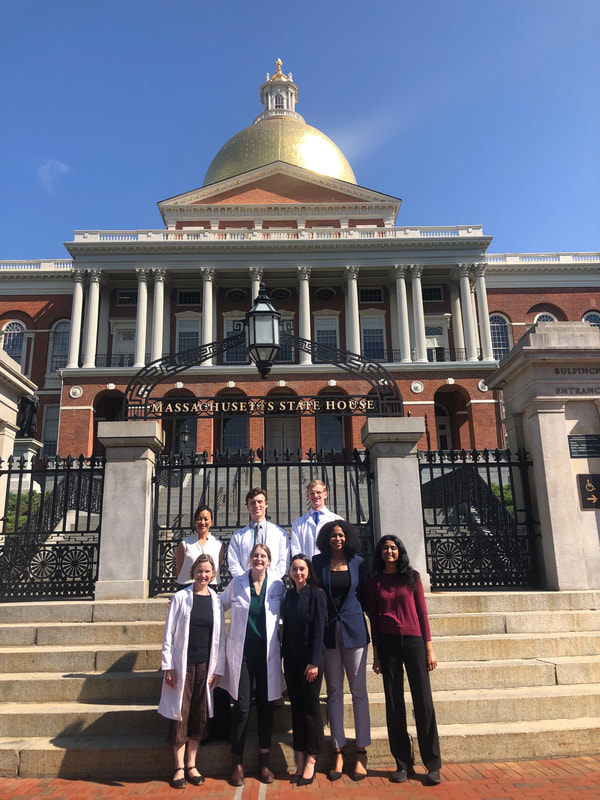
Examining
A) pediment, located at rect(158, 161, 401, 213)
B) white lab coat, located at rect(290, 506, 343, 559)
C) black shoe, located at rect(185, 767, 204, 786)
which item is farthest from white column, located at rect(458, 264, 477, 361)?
black shoe, located at rect(185, 767, 204, 786)

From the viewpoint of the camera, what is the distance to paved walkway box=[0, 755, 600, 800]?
4367 mm

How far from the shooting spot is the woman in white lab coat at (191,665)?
15.4 ft

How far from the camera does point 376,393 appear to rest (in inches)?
336

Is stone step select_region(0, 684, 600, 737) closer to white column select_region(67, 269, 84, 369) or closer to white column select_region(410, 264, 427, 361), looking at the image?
white column select_region(410, 264, 427, 361)

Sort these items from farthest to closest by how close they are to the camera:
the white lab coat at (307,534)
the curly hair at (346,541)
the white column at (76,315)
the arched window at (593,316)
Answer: the arched window at (593,316) < the white column at (76,315) < the white lab coat at (307,534) < the curly hair at (346,541)

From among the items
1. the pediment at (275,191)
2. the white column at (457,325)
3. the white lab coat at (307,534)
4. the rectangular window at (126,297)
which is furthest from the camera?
the pediment at (275,191)

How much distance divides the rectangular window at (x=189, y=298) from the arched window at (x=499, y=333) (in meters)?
21.3

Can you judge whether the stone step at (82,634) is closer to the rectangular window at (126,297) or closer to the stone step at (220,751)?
the stone step at (220,751)

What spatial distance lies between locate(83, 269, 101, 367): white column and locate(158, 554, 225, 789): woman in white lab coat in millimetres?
35921

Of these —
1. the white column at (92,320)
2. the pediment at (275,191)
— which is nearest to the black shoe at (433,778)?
the white column at (92,320)

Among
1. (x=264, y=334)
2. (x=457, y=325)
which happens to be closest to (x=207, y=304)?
(x=457, y=325)

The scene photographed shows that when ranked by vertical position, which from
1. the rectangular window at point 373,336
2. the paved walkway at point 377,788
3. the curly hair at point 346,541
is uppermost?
the rectangular window at point 373,336

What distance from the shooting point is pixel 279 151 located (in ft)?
167

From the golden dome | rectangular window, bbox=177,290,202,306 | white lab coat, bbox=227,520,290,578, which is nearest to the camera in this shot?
white lab coat, bbox=227,520,290,578
